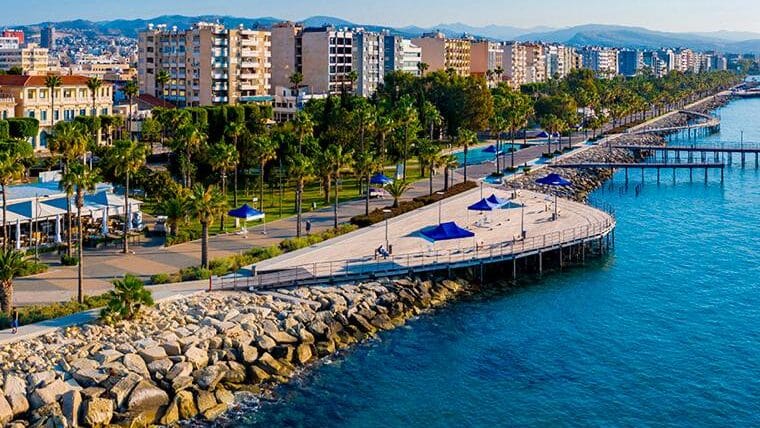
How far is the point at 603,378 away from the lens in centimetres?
4738

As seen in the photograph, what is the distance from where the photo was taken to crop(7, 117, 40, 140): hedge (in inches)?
3967

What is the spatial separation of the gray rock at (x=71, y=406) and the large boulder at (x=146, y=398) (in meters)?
2.27

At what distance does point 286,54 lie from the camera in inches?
7288

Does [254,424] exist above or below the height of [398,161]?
below

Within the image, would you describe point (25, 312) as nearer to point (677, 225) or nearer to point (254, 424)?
point (254, 424)

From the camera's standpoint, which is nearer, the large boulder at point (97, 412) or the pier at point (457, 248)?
the large boulder at point (97, 412)

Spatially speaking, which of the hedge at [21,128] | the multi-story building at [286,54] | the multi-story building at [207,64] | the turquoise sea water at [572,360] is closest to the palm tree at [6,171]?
the turquoise sea water at [572,360]

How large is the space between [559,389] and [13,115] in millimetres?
88001

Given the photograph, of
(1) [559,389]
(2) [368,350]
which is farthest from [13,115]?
(1) [559,389]

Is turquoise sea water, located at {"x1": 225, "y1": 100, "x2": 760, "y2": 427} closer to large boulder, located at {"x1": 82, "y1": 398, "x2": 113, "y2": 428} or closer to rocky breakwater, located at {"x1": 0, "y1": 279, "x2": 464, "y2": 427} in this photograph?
rocky breakwater, located at {"x1": 0, "y1": 279, "x2": 464, "y2": 427}

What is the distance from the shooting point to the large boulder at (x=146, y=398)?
41.0m

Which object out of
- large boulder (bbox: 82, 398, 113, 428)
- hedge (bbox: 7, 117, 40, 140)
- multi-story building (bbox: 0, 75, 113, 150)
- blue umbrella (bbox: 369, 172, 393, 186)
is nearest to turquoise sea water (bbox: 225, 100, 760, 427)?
large boulder (bbox: 82, 398, 113, 428)

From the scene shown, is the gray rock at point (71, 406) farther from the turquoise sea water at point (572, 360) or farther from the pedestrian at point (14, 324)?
the pedestrian at point (14, 324)

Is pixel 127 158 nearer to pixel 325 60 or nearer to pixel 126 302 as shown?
pixel 126 302
